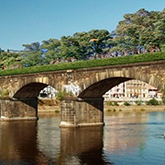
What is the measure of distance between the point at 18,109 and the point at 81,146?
2868 cm

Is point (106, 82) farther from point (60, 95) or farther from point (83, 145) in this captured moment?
point (83, 145)

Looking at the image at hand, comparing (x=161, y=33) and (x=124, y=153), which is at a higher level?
(x=161, y=33)

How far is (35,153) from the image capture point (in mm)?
31922

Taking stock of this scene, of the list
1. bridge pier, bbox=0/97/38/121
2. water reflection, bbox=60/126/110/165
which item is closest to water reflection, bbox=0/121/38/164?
water reflection, bbox=60/126/110/165

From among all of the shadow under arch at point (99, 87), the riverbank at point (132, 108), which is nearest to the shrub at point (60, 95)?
the shadow under arch at point (99, 87)

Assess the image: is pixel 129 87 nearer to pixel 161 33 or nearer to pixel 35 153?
pixel 161 33

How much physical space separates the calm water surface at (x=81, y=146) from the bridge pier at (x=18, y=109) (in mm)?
11333

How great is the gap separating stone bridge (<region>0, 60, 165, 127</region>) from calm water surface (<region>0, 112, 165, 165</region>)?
2345mm

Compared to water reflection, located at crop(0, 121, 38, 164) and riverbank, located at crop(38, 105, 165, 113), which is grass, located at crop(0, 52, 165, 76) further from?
riverbank, located at crop(38, 105, 165, 113)

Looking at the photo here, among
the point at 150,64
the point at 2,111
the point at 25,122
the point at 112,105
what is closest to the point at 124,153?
the point at 150,64

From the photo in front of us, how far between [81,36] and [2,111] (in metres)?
19.4

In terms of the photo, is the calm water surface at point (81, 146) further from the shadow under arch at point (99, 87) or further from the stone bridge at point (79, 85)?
the shadow under arch at point (99, 87)

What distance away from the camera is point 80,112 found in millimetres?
48906

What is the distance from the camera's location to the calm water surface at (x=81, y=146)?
28797 mm
